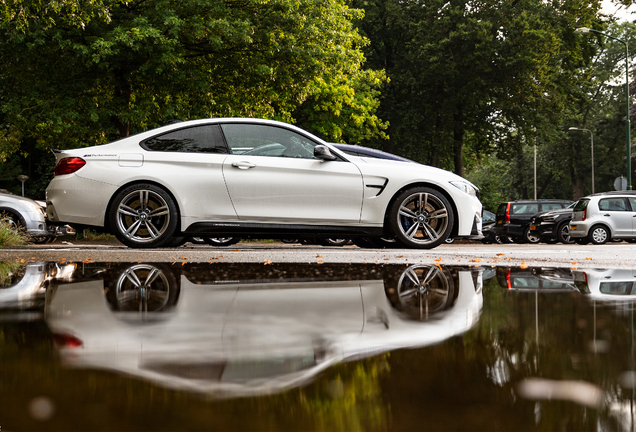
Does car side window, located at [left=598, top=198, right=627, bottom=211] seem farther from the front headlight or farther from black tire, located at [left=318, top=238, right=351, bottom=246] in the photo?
the front headlight

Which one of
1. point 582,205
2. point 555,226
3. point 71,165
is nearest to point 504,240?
point 555,226

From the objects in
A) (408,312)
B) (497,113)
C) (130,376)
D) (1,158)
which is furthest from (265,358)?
(497,113)

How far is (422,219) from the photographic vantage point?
8.18m

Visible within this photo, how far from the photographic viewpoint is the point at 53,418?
161cm

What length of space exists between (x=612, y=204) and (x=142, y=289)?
18.2 metres

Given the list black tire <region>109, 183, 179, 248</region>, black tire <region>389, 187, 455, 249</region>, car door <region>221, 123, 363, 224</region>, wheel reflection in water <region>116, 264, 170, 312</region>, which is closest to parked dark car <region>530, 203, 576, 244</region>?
black tire <region>389, 187, 455, 249</region>

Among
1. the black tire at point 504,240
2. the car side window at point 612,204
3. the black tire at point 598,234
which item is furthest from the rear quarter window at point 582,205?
the black tire at point 504,240

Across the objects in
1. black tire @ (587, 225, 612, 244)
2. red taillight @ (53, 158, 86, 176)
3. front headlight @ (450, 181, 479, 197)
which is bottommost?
black tire @ (587, 225, 612, 244)

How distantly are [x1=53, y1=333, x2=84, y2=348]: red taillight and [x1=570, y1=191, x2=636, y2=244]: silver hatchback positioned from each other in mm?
18748

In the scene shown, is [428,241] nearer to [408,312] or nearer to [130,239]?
[130,239]

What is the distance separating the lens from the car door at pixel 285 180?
7.56 meters

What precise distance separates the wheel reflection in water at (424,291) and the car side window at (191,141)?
10.9 feet

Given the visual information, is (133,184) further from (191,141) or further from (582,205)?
(582,205)

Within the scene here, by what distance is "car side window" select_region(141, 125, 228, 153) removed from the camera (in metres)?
7.78
